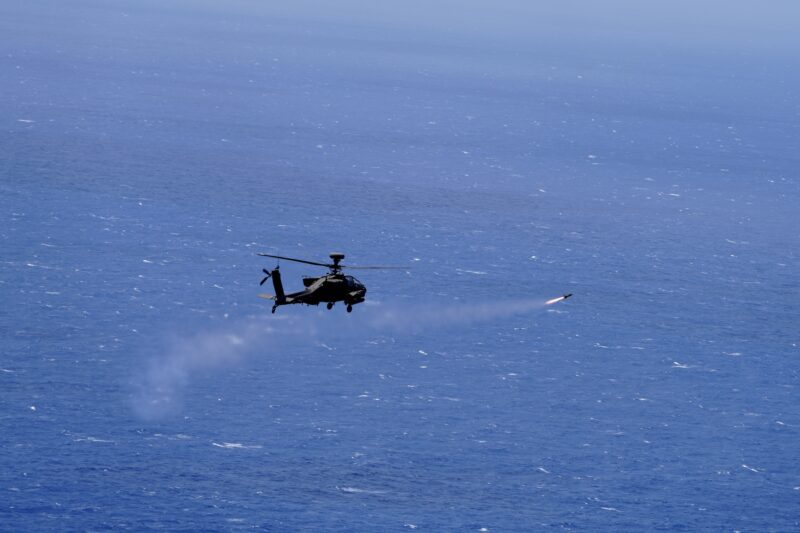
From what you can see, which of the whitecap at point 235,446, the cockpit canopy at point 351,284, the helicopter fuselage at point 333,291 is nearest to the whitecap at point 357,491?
the whitecap at point 235,446

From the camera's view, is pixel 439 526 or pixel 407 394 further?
pixel 407 394

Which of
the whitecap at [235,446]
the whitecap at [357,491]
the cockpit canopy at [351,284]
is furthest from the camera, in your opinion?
the whitecap at [235,446]

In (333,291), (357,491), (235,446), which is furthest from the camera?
(235,446)

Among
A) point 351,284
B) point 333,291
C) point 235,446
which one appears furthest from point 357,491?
point 351,284

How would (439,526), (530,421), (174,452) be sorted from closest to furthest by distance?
(439,526) < (174,452) < (530,421)

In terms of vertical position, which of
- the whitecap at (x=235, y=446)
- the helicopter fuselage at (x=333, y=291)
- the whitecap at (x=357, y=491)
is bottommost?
the whitecap at (x=357, y=491)

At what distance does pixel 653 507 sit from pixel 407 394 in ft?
135

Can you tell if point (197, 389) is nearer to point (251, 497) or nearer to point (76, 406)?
point (76, 406)

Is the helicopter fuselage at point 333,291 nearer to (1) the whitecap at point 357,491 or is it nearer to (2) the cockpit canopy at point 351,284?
(2) the cockpit canopy at point 351,284

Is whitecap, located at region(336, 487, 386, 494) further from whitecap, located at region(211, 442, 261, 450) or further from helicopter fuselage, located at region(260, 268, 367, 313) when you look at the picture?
helicopter fuselage, located at region(260, 268, 367, 313)

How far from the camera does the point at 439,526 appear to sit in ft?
511

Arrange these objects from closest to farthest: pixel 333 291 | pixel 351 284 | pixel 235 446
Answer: pixel 333 291 → pixel 351 284 → pixel 235 446

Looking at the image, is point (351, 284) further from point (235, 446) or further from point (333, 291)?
point (235, 446)

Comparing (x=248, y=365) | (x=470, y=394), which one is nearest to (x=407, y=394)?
(x=470, y=394)
